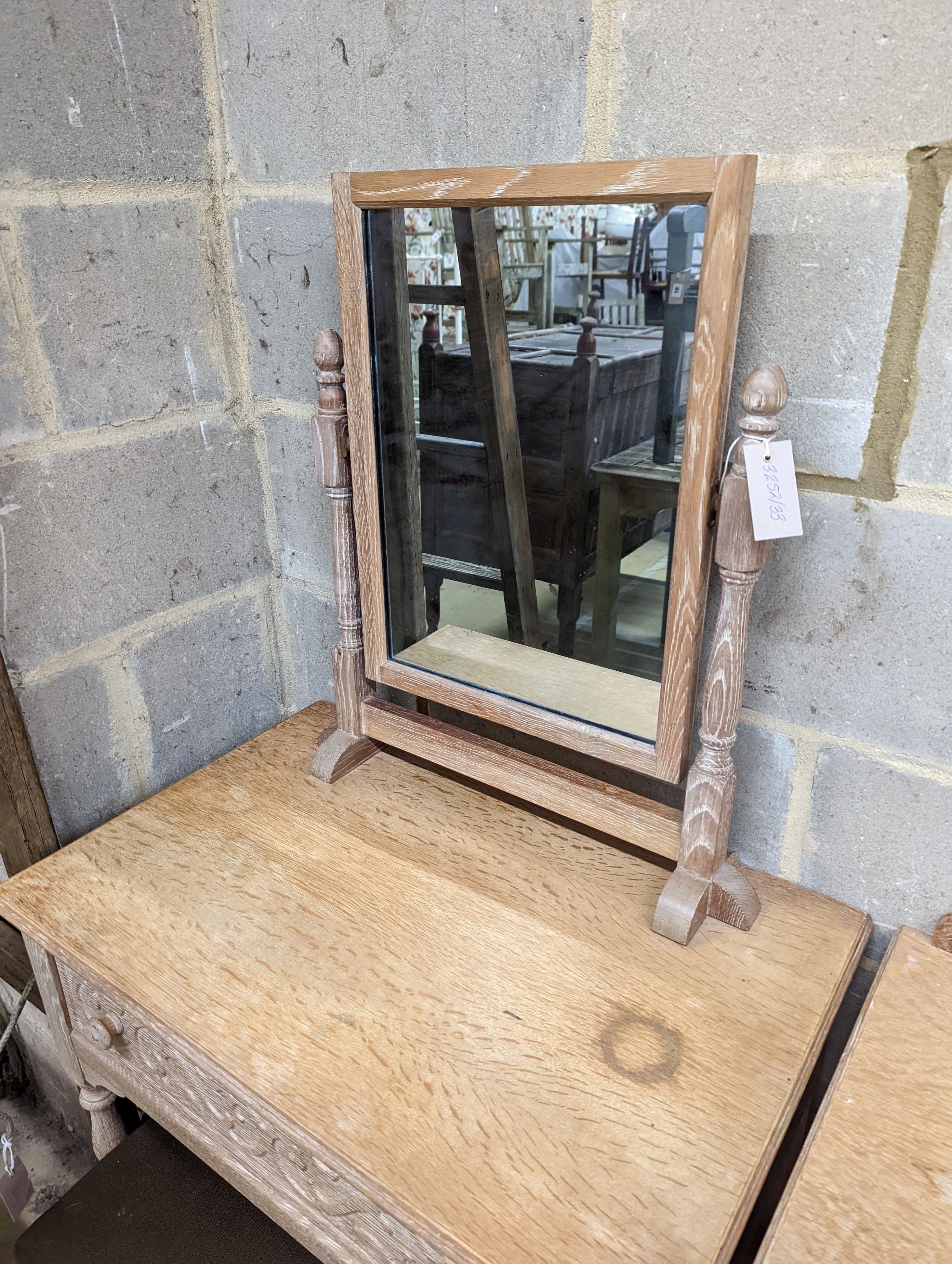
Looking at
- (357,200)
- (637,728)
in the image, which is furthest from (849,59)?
(637,728)

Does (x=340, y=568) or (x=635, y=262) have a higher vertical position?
(x=635, y=262)

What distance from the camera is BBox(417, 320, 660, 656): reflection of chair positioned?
73 cm

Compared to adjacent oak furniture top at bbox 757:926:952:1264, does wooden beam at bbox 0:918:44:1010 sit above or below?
below

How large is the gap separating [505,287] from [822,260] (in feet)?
0.89

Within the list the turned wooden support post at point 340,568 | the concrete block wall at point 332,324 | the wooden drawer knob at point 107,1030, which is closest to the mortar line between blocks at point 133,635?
the concrete block wall at point 332,324

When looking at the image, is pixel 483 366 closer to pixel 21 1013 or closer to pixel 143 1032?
pixel 143 1032

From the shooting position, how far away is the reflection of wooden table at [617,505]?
2.40 feet

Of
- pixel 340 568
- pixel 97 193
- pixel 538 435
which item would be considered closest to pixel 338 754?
pixel 340 568

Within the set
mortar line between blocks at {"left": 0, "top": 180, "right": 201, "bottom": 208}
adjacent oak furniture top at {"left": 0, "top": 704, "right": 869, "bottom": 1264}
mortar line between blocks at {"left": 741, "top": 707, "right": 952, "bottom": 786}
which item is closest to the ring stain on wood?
adjacent oak furniture top at {"left": 0, "top": 704, "right": 869, "bottom": 1264}

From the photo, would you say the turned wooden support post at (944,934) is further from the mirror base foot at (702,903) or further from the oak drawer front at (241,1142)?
the oak drawer front at (241,1142)

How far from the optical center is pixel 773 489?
671mm

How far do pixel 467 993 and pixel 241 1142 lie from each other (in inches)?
9.9

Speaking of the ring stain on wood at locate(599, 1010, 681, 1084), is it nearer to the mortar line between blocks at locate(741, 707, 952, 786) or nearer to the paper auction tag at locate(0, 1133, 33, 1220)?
the mortar line between blocks at locate(741, 707, 952, 786)

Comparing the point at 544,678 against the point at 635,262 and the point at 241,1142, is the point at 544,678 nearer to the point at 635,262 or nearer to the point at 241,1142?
the point at 635,262
